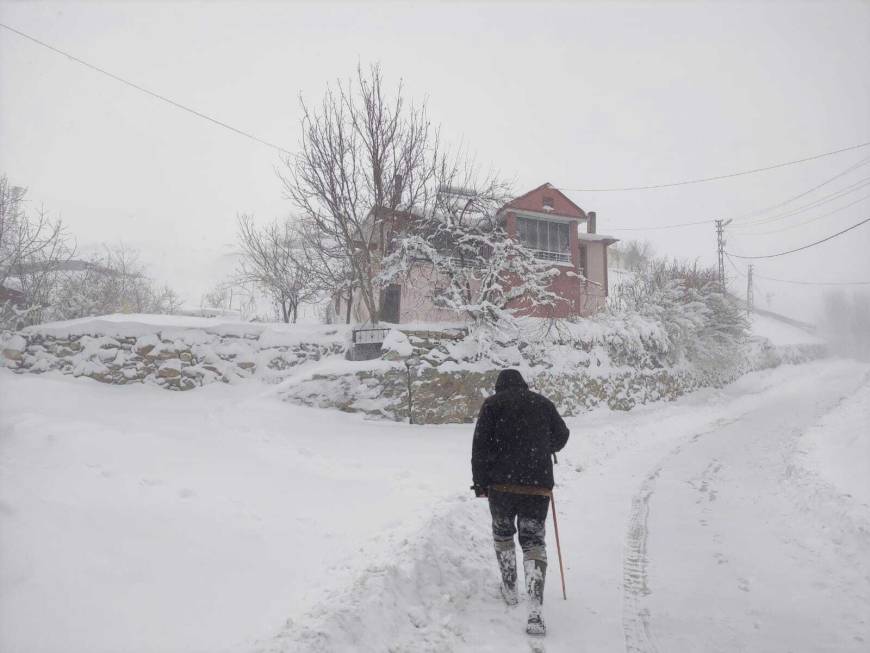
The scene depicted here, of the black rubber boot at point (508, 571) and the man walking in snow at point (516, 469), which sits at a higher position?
the man walking in snow at point (516, 469)

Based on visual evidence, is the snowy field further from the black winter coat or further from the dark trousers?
the black winter coat

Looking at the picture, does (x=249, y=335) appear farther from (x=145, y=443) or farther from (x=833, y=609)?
(x=833, y=609)

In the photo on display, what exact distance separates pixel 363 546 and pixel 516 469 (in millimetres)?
1789

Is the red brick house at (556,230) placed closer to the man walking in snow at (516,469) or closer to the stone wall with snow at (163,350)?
the stone wall with snow at (163,350)

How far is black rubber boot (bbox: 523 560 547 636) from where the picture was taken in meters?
2.99

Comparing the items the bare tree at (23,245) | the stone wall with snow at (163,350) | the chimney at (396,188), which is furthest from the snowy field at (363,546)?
the chimney at (396,188)

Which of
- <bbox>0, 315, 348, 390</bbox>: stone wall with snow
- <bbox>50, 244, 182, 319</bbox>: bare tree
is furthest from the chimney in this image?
<bbox>50, 244, 182, 319</bbox>: bare tree

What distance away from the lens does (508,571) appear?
3.44 metres

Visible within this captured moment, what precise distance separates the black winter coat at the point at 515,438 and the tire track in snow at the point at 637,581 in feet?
3.49

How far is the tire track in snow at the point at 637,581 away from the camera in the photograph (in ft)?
9.74

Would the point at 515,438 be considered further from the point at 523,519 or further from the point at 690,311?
the point at 690,311

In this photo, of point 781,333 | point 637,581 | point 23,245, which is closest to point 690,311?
point 637,581

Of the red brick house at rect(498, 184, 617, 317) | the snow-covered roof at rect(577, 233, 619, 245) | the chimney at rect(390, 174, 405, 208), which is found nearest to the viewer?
the chimney at rect(390, 174, 405, 208)

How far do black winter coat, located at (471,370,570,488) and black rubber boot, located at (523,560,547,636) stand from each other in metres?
0.56
